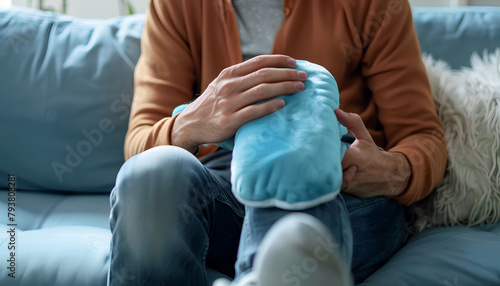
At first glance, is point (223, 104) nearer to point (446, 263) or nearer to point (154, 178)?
point (154, 178)

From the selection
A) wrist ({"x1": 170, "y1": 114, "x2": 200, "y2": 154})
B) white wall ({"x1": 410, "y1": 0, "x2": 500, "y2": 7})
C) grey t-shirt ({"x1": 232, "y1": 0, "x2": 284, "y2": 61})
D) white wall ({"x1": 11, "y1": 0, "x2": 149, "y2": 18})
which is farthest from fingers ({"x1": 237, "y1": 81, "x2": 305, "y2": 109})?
white wall ({"x1": 11, "y1": 0, "x2": 149, "y2": 18})

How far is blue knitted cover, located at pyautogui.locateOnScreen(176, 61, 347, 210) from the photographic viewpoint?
596 millimetres

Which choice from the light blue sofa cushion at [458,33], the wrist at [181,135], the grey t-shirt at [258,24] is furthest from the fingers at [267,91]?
the light blue sofa cushion at [458,33]

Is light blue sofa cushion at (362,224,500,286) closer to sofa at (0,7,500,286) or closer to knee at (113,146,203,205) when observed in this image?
knee at (113,146,203,205)

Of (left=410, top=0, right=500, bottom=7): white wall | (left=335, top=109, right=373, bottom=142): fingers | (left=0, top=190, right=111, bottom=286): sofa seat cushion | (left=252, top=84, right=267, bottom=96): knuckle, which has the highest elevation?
(left=252, top=84, right=267, bottom=96): knuckle

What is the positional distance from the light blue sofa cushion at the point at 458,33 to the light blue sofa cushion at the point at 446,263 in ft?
1.67

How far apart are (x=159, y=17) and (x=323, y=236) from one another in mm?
753

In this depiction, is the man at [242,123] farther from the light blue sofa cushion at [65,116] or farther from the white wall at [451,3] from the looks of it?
the white wall at [451,3]

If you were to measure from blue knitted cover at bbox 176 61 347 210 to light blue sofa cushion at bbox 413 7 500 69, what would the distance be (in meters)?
0.68

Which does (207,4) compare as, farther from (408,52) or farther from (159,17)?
(408,52)

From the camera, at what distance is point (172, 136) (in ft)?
2.93

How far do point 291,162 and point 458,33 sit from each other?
84 cm

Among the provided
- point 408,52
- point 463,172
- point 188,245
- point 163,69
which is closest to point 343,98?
point 408,52

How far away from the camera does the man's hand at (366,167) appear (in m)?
0.79
